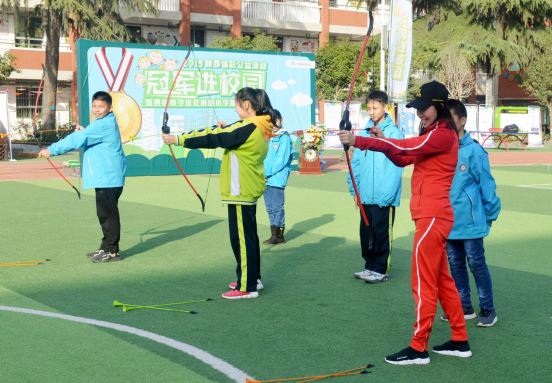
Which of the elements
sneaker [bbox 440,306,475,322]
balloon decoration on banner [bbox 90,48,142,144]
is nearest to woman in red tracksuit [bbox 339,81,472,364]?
sneaker [bbox 440,306,475,322]

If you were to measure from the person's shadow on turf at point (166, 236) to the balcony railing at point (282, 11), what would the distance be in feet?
105

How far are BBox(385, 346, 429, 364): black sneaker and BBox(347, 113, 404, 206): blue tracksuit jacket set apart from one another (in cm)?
240

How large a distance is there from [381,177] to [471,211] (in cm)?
156

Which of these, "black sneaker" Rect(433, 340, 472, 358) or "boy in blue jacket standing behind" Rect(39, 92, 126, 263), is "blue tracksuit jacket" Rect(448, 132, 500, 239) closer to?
"black sneaker" Rect(433, 340, 472, 358)

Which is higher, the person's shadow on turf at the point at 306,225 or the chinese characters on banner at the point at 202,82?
the chinese characters on banner at the point at 202,82

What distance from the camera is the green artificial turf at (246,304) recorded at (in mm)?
4254

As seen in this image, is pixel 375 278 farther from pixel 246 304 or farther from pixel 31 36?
pixel 31 36

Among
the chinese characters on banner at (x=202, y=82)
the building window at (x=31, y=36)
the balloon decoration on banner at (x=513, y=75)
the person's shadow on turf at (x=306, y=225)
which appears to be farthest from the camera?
the balloon decoration on banner at (x=513, y=75)

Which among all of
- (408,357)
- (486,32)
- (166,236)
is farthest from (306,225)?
(486,32)

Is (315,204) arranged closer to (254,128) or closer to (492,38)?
(254,128)

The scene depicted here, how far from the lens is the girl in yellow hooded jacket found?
581cm

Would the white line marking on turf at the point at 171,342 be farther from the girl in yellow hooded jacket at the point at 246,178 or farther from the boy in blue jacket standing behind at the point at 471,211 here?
the boy in blue jacket standing behind at the point at 471,211

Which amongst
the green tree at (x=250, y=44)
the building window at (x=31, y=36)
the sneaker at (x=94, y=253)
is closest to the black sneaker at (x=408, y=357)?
the sneaker at (x=94, y=253)

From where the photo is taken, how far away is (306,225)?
10.4 meters
